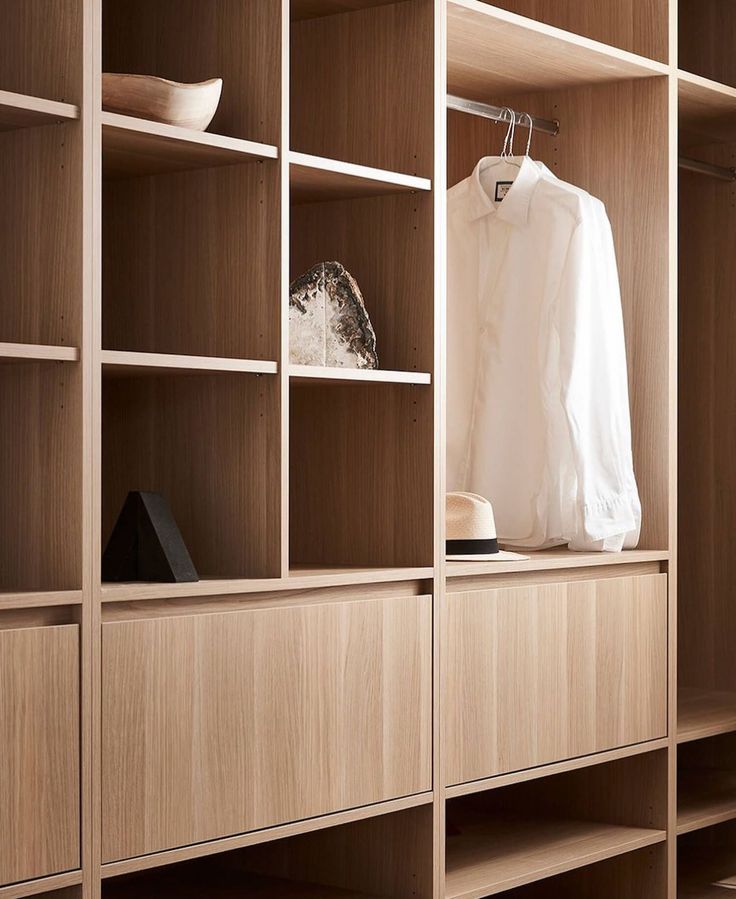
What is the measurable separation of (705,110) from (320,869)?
7.14 feet

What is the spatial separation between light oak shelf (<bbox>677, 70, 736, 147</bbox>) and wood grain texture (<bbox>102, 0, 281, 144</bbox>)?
1.32 meters

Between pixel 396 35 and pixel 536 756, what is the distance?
4.90 ft

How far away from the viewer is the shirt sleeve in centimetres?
314

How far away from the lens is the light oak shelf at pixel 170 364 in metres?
2.14

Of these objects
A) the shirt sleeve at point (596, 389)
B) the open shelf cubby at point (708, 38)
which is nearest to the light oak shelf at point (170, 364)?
the shirt sleeve at point (596, 389)

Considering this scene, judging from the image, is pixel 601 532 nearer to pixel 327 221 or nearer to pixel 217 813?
pixel 327 221

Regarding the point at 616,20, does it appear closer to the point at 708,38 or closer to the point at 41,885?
the point at 708,38

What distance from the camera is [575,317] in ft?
10.3

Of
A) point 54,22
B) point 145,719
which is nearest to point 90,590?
point 145,719

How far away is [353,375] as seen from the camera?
8.28ft

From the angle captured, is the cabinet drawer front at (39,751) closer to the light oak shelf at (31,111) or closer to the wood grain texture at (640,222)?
the light oak shelf at (31,111)

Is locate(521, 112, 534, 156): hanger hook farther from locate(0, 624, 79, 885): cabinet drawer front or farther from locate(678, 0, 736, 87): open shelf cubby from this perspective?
locate(0, 624, 79, 885): cabinet drawer front

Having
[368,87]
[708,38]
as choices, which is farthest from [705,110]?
[368,87]

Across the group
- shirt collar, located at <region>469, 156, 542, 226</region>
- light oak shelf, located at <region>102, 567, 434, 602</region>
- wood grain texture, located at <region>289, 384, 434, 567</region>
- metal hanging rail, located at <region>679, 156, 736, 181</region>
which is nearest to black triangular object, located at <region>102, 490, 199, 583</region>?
light oak shelf, located at <region>102, 567, 434, 602</region>
